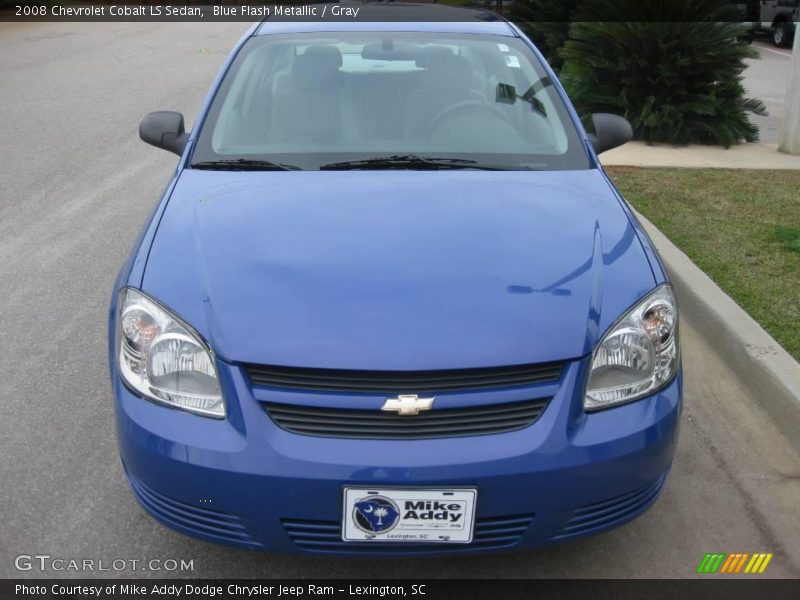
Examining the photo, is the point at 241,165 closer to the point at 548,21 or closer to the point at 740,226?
the point at 740,226

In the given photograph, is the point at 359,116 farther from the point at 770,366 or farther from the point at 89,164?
the point at 89,164

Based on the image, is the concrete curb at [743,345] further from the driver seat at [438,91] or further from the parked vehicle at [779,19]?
the parked vehicle at [779,19]

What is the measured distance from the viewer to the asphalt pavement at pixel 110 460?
2865 mm

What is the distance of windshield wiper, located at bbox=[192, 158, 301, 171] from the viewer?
347 centimetres

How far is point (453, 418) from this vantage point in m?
2.38

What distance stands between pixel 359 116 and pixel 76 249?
2.73 metres

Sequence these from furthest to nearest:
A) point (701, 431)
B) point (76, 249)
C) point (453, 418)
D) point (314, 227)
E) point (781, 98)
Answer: point (781, 98), point (76, 249), point (701, 431), point (314, 227), point (453, 418)

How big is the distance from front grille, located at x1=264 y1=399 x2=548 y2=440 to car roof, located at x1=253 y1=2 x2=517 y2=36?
8.14 feet

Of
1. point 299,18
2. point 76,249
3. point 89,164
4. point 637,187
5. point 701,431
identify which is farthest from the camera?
point 89,164

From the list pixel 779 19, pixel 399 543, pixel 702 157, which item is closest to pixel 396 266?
pixel 399 543

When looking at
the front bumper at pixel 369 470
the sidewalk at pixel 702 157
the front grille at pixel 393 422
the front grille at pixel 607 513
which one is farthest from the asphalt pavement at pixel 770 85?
A: the front grille at pixel 393 422

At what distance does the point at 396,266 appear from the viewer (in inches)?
107

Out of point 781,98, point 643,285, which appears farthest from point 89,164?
point 781,98

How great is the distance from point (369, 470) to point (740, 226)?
4687mm
